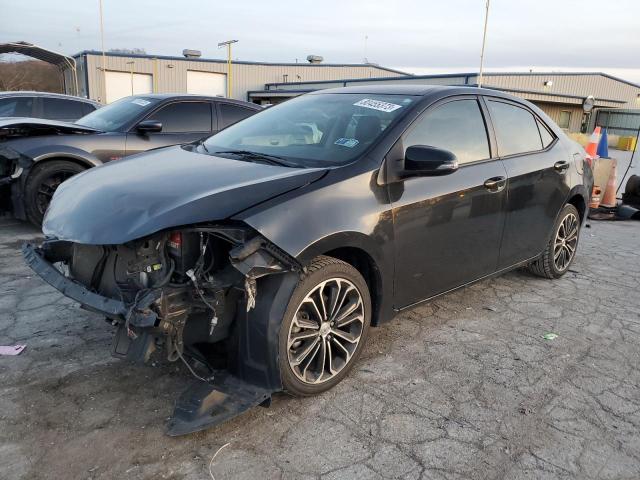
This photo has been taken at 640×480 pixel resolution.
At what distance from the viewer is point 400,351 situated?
11.7 ft

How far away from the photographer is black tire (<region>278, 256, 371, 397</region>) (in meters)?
2.69

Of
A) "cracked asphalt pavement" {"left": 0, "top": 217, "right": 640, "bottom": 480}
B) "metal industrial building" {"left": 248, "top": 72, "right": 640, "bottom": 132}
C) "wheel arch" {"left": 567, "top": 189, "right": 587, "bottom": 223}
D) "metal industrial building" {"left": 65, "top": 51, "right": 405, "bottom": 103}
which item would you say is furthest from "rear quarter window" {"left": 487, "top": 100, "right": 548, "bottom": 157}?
"metal industrial building" {"left": 65, "top": 51, "right": 405, "bottom": 103}

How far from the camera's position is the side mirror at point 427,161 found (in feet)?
10.2

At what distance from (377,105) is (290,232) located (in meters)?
1.45

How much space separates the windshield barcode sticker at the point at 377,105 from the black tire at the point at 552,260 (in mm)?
2250

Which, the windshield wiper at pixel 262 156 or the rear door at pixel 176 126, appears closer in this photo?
the windshield wiper at pixel 262 156

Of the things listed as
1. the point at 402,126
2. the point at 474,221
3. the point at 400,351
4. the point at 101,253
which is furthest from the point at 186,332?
the point at 474,221

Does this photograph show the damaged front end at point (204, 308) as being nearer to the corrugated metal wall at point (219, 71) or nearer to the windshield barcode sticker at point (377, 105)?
the windshield barcode sticker at point (377, 105)

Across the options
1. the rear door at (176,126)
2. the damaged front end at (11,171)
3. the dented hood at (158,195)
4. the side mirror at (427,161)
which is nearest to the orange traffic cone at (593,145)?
the rear door at (176,126)

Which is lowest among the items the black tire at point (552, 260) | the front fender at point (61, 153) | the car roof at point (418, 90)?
the black tire at point (552, 260)

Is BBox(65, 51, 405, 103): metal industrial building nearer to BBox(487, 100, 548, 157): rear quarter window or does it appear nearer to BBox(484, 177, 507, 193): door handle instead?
BBox(487, 100, 548, 157): rear quarter window

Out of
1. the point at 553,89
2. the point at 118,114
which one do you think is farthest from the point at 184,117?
the point at 553,89

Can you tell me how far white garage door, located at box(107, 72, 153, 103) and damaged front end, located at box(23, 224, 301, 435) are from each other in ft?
111

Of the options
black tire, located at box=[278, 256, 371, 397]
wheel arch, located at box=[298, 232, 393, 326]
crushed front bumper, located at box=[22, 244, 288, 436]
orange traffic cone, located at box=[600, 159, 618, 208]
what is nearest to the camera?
crushed front bumper, located at box=[22, 244, 288, 436]
